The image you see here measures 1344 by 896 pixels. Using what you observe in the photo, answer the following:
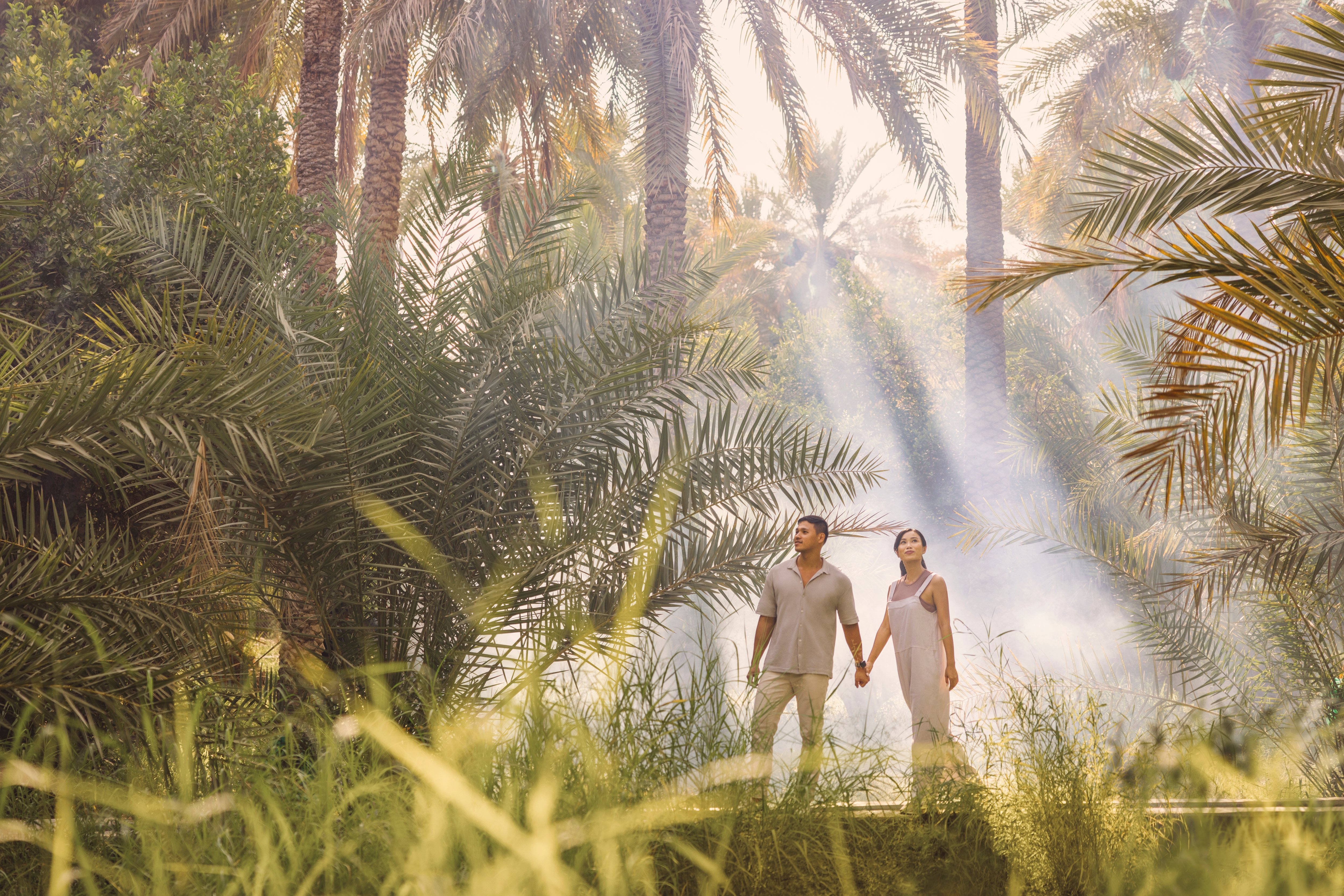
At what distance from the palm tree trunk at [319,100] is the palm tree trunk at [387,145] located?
1.45 feet

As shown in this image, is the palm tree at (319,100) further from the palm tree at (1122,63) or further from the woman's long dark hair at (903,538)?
the palm tree at (1122,63)

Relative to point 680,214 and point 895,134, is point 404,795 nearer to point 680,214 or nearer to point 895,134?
point 680,214

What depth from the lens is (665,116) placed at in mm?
11430

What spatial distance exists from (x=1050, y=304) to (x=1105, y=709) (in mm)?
16202

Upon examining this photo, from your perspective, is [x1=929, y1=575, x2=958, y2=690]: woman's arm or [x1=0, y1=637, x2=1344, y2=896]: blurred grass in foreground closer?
[x1=0, y1=637, x2=1344, y2=896]: blurred grass in foreground

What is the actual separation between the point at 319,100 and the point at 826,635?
7.25 m

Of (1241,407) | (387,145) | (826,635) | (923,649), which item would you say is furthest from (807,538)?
(387,145)

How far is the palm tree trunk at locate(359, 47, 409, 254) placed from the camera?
32.2 ft

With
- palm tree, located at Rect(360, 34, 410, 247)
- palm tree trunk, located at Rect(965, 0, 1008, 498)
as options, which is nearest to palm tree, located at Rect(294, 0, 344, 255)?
palm tree, located at Rect(360, 34, 410, 247)

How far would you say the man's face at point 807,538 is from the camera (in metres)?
5.42

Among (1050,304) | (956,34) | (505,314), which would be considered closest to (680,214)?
(956,34)

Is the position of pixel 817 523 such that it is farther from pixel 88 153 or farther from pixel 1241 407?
pixel 88 153

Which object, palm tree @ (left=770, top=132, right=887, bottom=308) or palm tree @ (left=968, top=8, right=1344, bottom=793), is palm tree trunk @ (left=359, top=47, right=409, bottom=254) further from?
palm tree @ (left=770, top=132, right=887, bottom=308)

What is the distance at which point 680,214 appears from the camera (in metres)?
11.8
